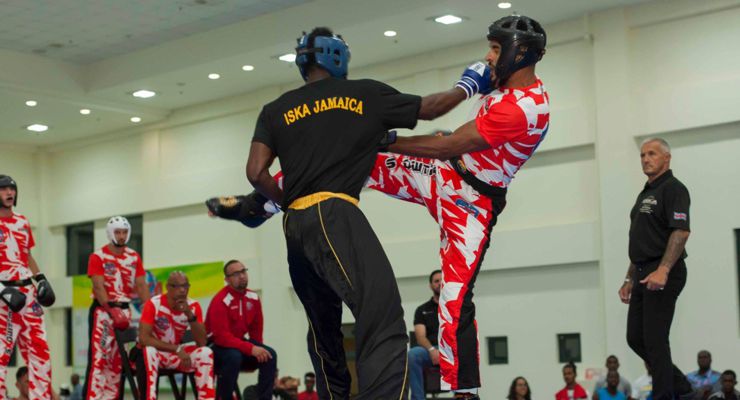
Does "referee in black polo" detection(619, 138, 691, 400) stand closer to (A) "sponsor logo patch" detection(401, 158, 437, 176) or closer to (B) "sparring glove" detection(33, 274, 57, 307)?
(A) "sponsor logo patch" detection(401, 158, 437, 176)

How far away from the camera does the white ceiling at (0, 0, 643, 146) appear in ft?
47.6

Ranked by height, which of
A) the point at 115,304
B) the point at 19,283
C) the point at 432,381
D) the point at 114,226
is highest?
the point at 114,226

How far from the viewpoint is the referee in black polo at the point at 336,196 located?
4.28 metres

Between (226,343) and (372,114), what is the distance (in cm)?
579

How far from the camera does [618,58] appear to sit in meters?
14.1

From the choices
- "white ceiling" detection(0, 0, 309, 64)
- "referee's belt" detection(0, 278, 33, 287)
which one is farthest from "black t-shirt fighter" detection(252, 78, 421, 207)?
"white ceiling" detection(0, 0, 309, 64)

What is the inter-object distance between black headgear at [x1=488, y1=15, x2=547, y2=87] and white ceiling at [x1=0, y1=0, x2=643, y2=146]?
28.5ft

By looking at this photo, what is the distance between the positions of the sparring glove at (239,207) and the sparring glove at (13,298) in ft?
10.5

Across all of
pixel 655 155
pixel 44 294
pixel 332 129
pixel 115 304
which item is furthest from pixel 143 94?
pixel 332 129

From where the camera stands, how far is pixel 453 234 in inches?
203

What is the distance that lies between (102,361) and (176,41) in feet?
27.0

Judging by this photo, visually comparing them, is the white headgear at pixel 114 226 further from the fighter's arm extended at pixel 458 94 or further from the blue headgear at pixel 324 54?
the blue headgear at pixel 324 54

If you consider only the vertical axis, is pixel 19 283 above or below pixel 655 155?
below

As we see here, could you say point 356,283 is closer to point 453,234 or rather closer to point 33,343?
point 453,234
